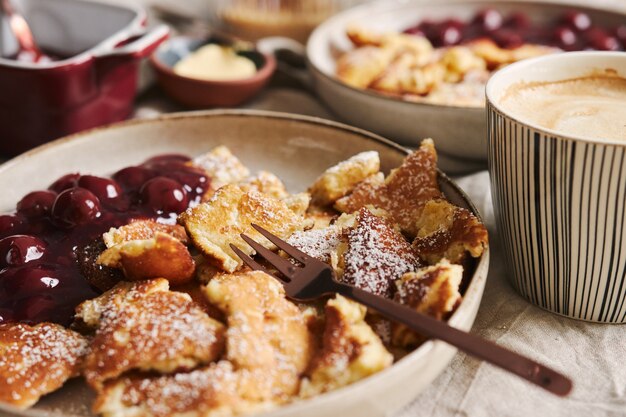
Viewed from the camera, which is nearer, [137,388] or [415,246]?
[137,388]

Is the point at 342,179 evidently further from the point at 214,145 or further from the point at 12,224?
the point at 12,224

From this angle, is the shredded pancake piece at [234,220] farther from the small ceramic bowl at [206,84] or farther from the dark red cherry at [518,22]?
the dark red cherry at [518,22]

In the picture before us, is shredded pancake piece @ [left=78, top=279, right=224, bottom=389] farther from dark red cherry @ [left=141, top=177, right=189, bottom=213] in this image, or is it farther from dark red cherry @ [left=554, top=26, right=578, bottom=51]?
dark red cherry @ [left=554, top=26, right=578, bottom=51]

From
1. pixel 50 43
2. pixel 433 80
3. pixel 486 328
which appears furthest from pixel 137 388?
pixel 50 43

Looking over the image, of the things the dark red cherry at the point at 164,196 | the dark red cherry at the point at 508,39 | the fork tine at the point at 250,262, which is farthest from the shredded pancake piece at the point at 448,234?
the dark red cherry at the point at 508,39

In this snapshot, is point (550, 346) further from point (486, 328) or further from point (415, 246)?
point (415, 246)
